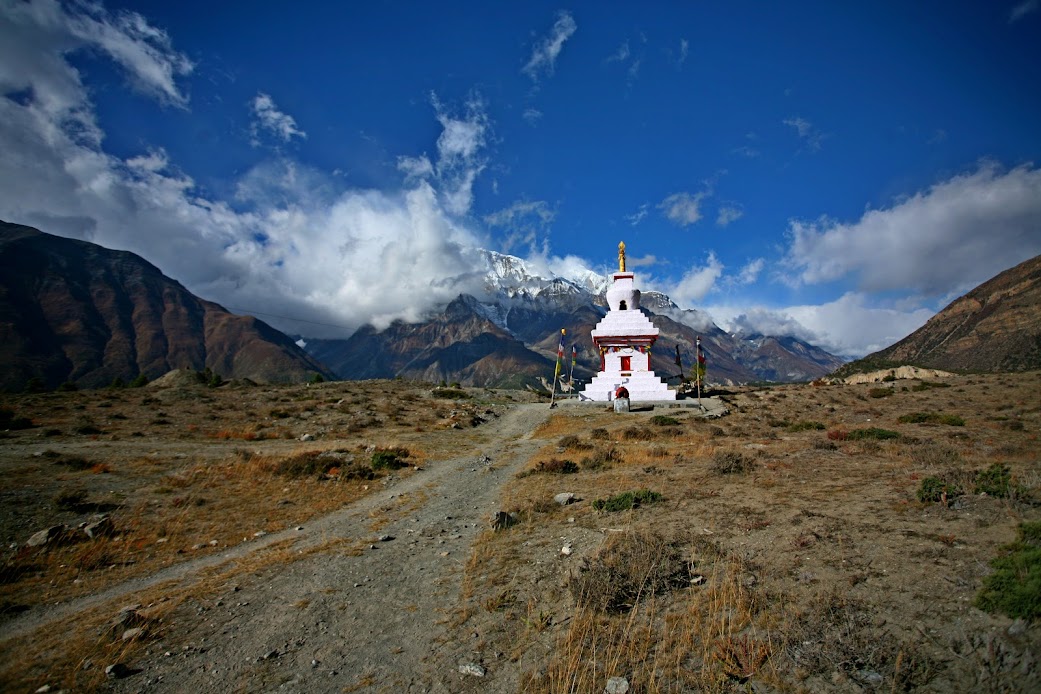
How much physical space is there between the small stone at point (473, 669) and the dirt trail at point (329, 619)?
0.16 ft

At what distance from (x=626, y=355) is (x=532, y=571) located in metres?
39.2

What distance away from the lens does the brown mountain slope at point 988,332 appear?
119 m

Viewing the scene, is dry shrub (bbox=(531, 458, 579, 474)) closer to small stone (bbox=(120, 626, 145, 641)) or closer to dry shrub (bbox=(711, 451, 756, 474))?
dry shrub (bbox=(711, 451, 756, 474))

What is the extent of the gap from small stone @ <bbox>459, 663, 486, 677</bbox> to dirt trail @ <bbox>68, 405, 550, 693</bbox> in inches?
1.9

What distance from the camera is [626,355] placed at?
45.9 metres

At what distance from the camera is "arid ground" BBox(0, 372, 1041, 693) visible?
5371mm

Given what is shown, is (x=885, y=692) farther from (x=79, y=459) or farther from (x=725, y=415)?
(x=725, y=415)

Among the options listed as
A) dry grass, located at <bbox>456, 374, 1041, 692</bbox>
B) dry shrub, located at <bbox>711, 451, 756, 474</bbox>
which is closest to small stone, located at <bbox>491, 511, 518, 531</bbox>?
dry grass, located at <bbox>456, 374, 1041, 692</bbox>

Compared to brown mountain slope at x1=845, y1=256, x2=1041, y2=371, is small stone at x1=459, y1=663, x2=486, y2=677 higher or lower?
lower

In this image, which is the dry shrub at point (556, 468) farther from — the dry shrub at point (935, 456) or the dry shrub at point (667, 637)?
the dry shrub at point (935, 456)

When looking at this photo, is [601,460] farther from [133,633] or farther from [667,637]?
[133,633]

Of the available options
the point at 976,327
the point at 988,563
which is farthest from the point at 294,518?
the point at 976,327

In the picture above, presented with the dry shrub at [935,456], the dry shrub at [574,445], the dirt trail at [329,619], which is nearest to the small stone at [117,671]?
the dirt trail at [329,619]

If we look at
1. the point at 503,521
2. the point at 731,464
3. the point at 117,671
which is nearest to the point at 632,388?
the point at 731,464
